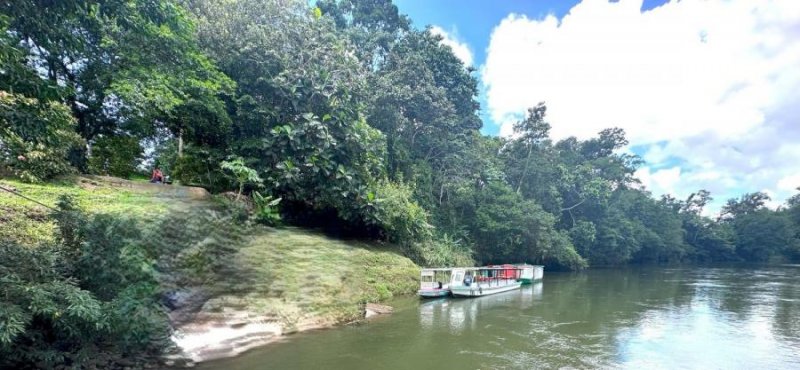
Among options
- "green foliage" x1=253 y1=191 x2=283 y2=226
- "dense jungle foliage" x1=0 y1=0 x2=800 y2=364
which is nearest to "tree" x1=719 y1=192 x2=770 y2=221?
"dense jungle foliage" x1=0 y1=0 x2=800 y2=364

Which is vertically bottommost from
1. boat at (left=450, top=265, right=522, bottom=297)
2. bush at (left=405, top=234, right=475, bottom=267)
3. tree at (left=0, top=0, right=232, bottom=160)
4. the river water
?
the river water

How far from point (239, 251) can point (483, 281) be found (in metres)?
13.2

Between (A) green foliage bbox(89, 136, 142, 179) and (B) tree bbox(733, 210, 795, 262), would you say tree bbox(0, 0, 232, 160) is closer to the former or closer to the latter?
(A) green foliage bbox(89, 136, 142, 179)

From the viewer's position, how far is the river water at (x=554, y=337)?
9891 mm

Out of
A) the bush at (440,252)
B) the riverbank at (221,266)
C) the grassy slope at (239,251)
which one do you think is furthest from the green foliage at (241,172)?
the bush at (440,252)

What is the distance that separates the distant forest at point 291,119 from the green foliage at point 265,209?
373 mm

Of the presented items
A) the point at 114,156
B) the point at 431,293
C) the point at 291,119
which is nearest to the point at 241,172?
the point at 291,119

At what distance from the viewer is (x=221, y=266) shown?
39.3 feet

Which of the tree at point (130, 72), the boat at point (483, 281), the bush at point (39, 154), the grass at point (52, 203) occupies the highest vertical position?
the tree at point (130, 72)

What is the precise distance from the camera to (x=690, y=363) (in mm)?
10484

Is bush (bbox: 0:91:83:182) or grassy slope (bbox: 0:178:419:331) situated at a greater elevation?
bush (bbox: 0:91:83:182)

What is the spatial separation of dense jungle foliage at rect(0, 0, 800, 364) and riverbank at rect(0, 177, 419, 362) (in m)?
1.61

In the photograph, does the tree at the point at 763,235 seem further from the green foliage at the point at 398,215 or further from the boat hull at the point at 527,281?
the green foliage at the point at 398,215

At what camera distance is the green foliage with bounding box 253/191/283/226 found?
53.9 feet
